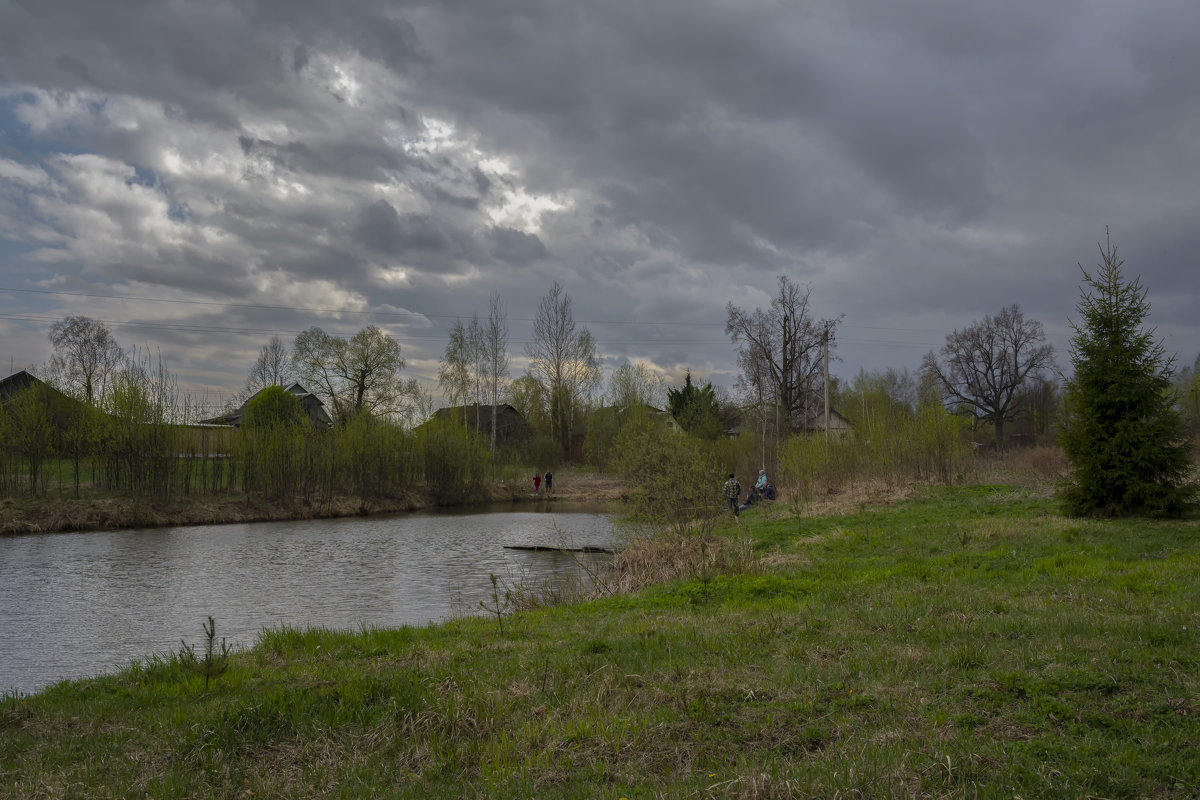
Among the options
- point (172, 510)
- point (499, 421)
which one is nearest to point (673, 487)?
point (172, 510)

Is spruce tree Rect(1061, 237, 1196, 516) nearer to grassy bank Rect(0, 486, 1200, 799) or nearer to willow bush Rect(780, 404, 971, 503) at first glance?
grassy bank Rect(0, 486, 1200, 799)

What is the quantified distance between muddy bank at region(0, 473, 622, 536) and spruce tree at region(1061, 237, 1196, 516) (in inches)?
653

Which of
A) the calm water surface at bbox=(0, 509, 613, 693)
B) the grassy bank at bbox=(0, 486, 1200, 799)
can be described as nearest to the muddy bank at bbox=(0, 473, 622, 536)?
the calm water surface at bbox=(0, 509, 613, 693)

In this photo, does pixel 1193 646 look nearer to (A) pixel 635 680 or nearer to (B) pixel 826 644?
(B) pixel 826 644

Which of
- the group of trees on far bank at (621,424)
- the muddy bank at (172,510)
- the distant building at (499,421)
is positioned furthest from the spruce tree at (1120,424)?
the distant building at (499,421)

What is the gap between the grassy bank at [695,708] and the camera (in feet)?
14.4

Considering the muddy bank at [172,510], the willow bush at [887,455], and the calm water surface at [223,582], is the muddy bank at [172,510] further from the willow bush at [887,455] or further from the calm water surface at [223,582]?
the willow bush at [887,455]

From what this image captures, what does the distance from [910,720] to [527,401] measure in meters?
58.7

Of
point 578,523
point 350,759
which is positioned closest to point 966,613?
point 350,759

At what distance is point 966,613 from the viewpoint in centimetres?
792

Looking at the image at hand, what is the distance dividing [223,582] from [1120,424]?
1907 centimetres

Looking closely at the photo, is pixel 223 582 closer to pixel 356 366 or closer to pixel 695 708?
pixel 695 708

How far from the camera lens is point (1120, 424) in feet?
47.9

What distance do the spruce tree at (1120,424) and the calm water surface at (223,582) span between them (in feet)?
34.3
